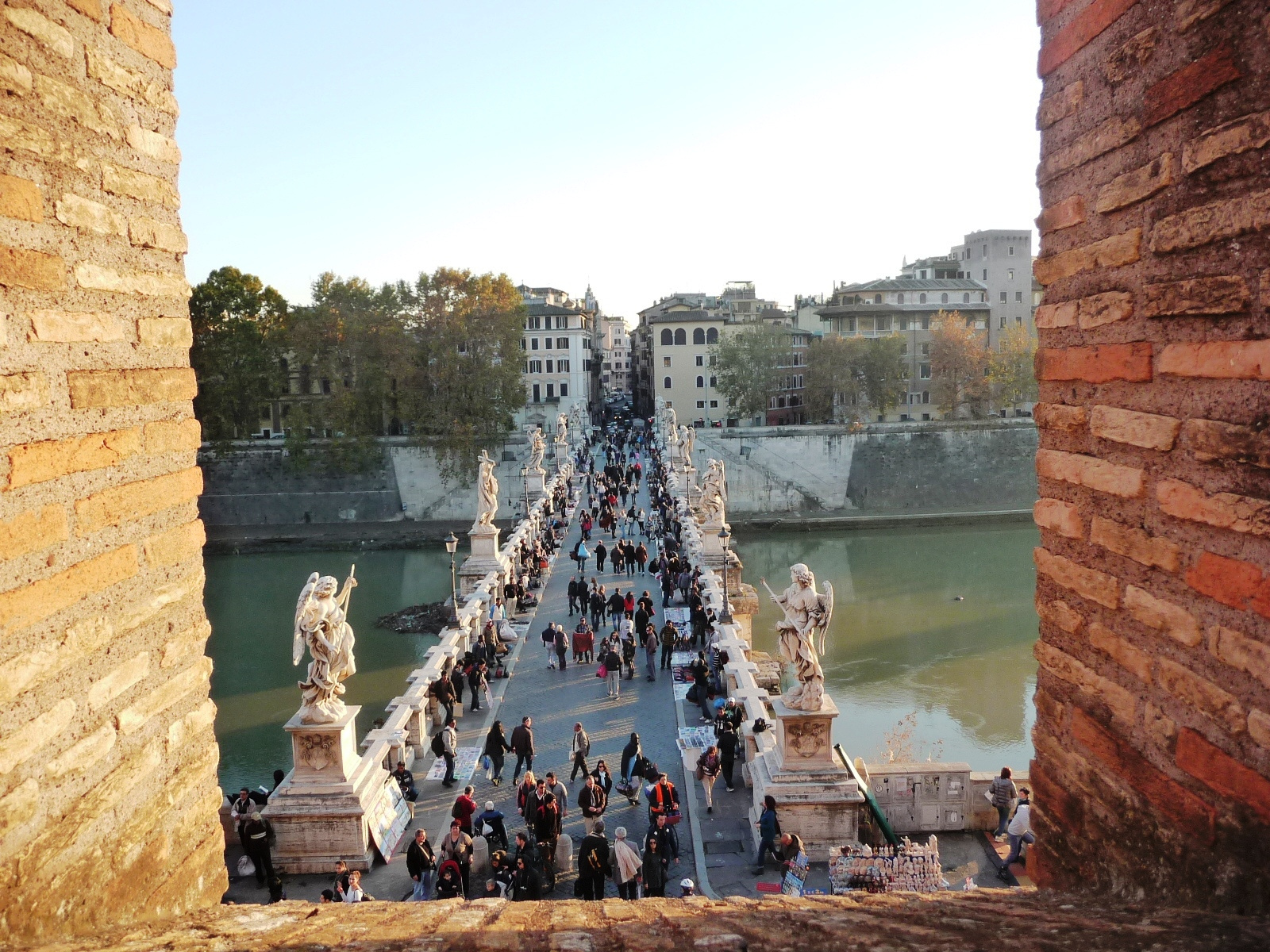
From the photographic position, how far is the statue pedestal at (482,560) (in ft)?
68.4

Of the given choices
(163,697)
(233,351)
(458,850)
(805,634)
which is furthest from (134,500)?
(233,351)

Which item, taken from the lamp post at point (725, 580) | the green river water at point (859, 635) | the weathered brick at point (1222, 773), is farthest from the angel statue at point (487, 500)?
the weathered brick at point (1222, 773)

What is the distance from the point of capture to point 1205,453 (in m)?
3.28

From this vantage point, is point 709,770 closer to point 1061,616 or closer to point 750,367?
point 1061,616

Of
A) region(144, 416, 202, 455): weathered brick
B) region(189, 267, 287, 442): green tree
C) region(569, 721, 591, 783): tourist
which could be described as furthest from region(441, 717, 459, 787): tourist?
region(189, 267, 287, 442): green tree

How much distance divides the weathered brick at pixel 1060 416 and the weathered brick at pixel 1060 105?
3.93 ft

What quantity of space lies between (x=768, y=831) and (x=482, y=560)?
12988mm

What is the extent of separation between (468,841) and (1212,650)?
6898 mm

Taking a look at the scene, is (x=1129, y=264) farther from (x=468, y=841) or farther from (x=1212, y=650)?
(x=468, y=841)

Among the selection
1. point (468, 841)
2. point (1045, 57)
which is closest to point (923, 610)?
point (468, 841)

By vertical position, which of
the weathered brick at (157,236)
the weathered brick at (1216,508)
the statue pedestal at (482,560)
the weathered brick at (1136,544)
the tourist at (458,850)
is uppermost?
the weathered brick at (157,236)

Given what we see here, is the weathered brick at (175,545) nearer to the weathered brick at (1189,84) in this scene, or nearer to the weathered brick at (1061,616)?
the weathered brick at (1061,616)

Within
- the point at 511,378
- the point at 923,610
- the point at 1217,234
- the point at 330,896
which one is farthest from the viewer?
the point at 511,378

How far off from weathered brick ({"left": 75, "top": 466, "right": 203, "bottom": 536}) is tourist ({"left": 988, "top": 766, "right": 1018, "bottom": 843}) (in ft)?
31.3
